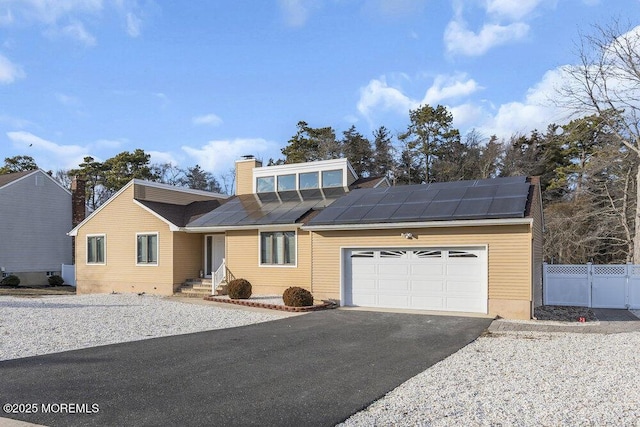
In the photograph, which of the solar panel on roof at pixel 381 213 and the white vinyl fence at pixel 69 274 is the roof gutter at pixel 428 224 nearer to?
the solar panel on roof at pixel 381 213

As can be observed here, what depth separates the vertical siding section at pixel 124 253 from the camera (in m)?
20.9

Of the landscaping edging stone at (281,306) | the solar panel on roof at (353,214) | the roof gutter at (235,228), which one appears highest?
the solar panel on roof at (353,214)

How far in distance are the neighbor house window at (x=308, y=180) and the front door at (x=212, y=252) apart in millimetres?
4331

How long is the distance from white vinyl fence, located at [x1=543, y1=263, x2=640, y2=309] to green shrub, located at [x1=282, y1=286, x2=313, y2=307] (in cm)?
895

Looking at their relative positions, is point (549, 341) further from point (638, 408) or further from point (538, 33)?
point (538, 33)

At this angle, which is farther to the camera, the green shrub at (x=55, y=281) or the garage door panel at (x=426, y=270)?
the green shrub at (x=55, y=281)

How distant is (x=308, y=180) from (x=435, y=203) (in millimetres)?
8031

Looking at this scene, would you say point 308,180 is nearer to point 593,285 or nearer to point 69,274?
point 593,285

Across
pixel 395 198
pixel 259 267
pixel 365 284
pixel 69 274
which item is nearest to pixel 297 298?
pixel 365 284

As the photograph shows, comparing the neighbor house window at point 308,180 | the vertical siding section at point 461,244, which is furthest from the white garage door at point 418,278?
the neighbor house window at point 308,180

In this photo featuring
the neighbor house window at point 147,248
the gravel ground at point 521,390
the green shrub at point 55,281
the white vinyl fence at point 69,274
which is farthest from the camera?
the white vinyl fence at point 69,274

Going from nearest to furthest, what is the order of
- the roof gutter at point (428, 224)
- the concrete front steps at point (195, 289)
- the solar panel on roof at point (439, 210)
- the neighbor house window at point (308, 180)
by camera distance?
the roof gutter at point (428, 224)
the solar panel on roof at point (439, 210)
the concrete front steps at point (195, 289)
the neighbor house window at point (308, 180)

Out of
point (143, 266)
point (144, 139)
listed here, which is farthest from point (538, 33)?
point (144, 139)

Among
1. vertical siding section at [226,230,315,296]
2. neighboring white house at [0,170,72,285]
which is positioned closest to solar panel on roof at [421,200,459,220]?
vertical siding section at [226,230,315,296]
